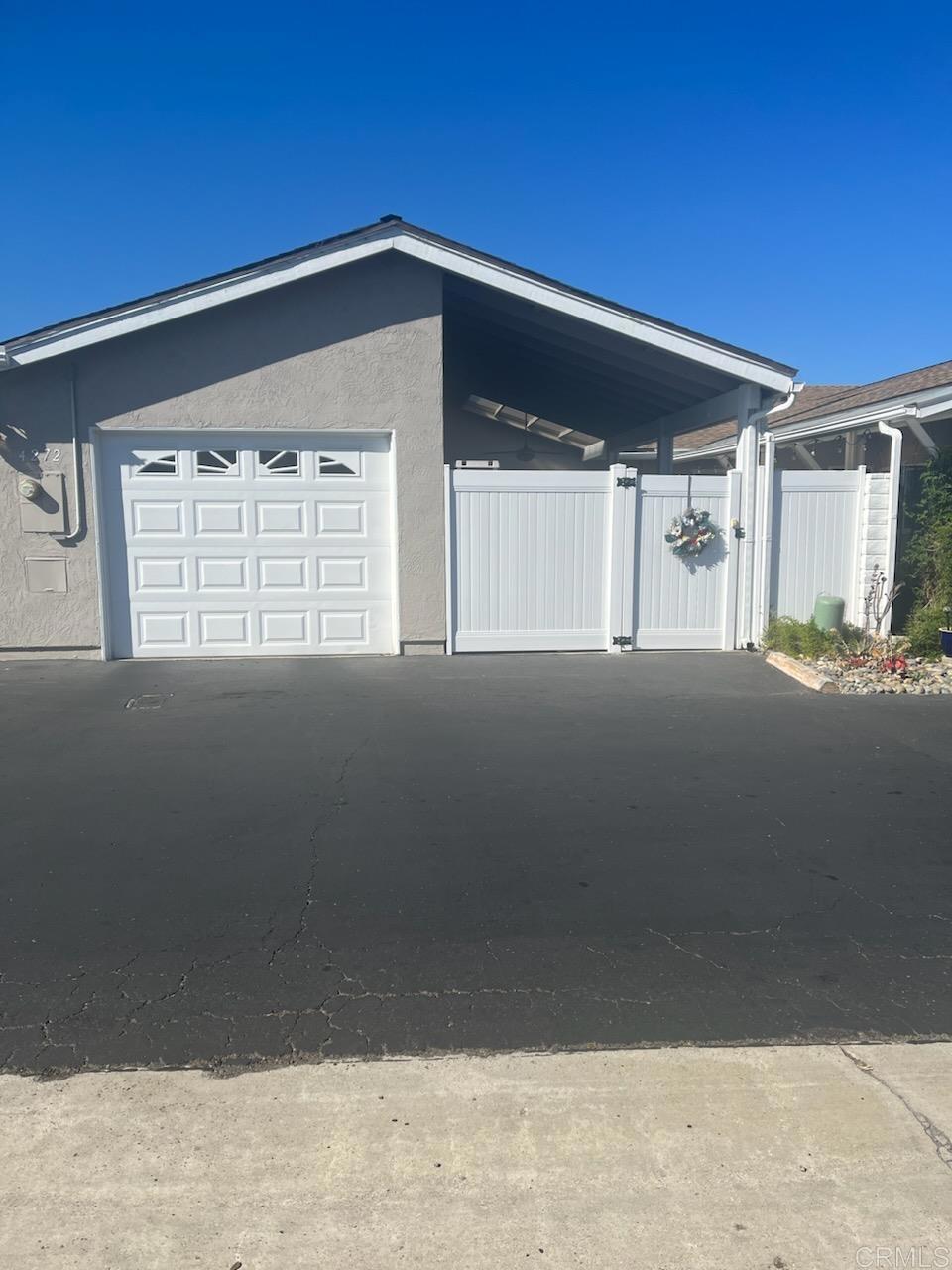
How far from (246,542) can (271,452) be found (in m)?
1.05

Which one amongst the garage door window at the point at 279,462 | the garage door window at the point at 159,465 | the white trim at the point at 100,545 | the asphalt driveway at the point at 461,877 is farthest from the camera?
the garage door window at the point at 279,462

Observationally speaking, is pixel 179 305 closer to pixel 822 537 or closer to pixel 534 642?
pixel 534 642

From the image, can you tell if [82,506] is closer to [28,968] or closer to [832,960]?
[28,968]

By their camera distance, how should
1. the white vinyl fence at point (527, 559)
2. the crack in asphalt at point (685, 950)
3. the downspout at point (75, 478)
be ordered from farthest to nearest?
the white vinyl fence at point (527, 559), the downspout at point (75, 478), the crack in asphalt at point (685, 950)

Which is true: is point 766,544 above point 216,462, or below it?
below

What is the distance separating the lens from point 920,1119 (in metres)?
2.81

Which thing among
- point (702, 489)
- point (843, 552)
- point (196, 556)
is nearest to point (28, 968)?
point (196, 556)

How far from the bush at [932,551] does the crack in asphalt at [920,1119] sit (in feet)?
27.9

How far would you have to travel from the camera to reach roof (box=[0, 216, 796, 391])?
30.3 feet

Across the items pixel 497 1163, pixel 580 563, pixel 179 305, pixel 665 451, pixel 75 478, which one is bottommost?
pixel 497 1163

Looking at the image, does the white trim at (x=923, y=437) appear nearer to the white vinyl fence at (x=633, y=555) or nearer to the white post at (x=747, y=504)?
the white vinyl fence at (x=633, y=555)

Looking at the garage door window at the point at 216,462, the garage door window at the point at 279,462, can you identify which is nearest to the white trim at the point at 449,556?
the garage door window at the point at 279,462

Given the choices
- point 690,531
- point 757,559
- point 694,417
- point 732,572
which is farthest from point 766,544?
point 694,417

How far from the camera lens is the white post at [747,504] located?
34.7ft
